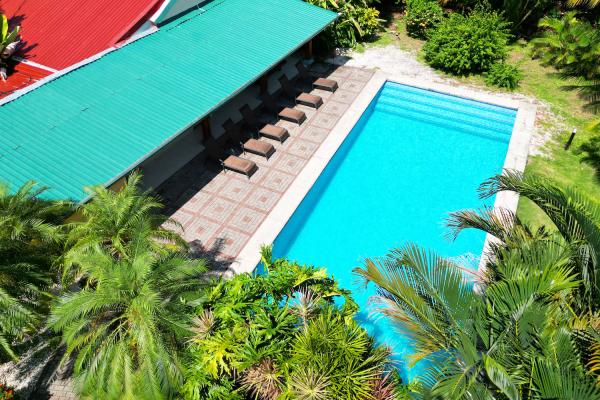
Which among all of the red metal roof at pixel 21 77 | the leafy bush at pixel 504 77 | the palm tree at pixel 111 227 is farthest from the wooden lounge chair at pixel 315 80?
the palm tree at pixel 111 227

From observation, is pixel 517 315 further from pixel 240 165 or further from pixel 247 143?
pixel 247 143

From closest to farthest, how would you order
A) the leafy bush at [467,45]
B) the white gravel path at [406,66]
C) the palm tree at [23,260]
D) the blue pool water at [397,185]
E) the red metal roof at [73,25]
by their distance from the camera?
1. the palm tree at [23,260]
2. the blue pool water at [397,185]
3. the red metal roof at [73,25]
4. the white gravel path at [406,66]
5. the leafy bush at [467,45]

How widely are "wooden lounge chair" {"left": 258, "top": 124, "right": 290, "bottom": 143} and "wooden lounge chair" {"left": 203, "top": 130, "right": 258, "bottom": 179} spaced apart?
1591mm

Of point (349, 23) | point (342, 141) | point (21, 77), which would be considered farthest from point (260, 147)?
point (349, 23)

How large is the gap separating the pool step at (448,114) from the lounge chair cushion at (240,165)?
24.9ft

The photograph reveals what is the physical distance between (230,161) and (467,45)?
1236 cm

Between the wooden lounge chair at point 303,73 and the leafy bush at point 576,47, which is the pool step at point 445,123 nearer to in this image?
the leafy bush at point 576,47

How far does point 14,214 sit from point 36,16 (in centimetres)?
1239

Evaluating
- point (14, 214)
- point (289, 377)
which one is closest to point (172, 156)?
point (14, 214)

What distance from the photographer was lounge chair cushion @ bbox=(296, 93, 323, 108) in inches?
696

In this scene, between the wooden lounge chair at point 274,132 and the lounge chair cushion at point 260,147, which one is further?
the wooden lounge chair at point 274,132

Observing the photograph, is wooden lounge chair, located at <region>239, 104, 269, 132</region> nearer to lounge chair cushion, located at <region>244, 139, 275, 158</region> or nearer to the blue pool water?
lounge chair cushion, located at <region>244, 139, 275, 158</region>

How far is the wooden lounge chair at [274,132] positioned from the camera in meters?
15.8

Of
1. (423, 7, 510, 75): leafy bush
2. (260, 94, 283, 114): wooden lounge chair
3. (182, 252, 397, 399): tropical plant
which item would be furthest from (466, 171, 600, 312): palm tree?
(423, 7, 510, 75): leafy bush
